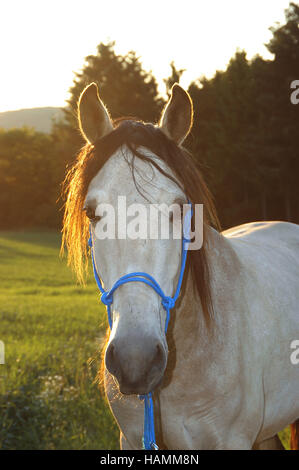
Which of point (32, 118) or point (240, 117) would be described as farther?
point (32, 118)

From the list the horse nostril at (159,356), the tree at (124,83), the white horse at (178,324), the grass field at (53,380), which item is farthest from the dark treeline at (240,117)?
the horse nostril at (159,356)

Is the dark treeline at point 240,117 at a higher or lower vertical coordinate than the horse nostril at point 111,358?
higher

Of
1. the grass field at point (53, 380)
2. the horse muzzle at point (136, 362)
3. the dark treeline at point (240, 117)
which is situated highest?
the dark treeline at point (240, 117)

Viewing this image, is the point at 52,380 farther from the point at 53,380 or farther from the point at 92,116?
the point at 92,116

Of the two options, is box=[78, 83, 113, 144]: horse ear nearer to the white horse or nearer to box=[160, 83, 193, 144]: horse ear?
the white horse

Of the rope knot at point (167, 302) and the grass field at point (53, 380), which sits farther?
the grass field at point (53, 380)

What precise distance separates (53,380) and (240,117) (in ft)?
85.6

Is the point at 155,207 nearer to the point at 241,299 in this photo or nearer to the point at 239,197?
the point at 241,299

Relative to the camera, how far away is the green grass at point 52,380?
4199mm

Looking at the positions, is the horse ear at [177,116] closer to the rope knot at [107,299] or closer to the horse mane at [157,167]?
the horse mane at [157,167]

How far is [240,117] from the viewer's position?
2844 centimetres

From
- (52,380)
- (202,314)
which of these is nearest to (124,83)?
(52,380)

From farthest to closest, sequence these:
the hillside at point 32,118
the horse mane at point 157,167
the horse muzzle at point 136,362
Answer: the hillside at point 32,118 < the horse mane at point 157,167 < the horse muzzle at point 136,362

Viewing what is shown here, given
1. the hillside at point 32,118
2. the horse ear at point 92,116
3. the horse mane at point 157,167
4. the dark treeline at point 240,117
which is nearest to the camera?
the horse mane at point 157,167
